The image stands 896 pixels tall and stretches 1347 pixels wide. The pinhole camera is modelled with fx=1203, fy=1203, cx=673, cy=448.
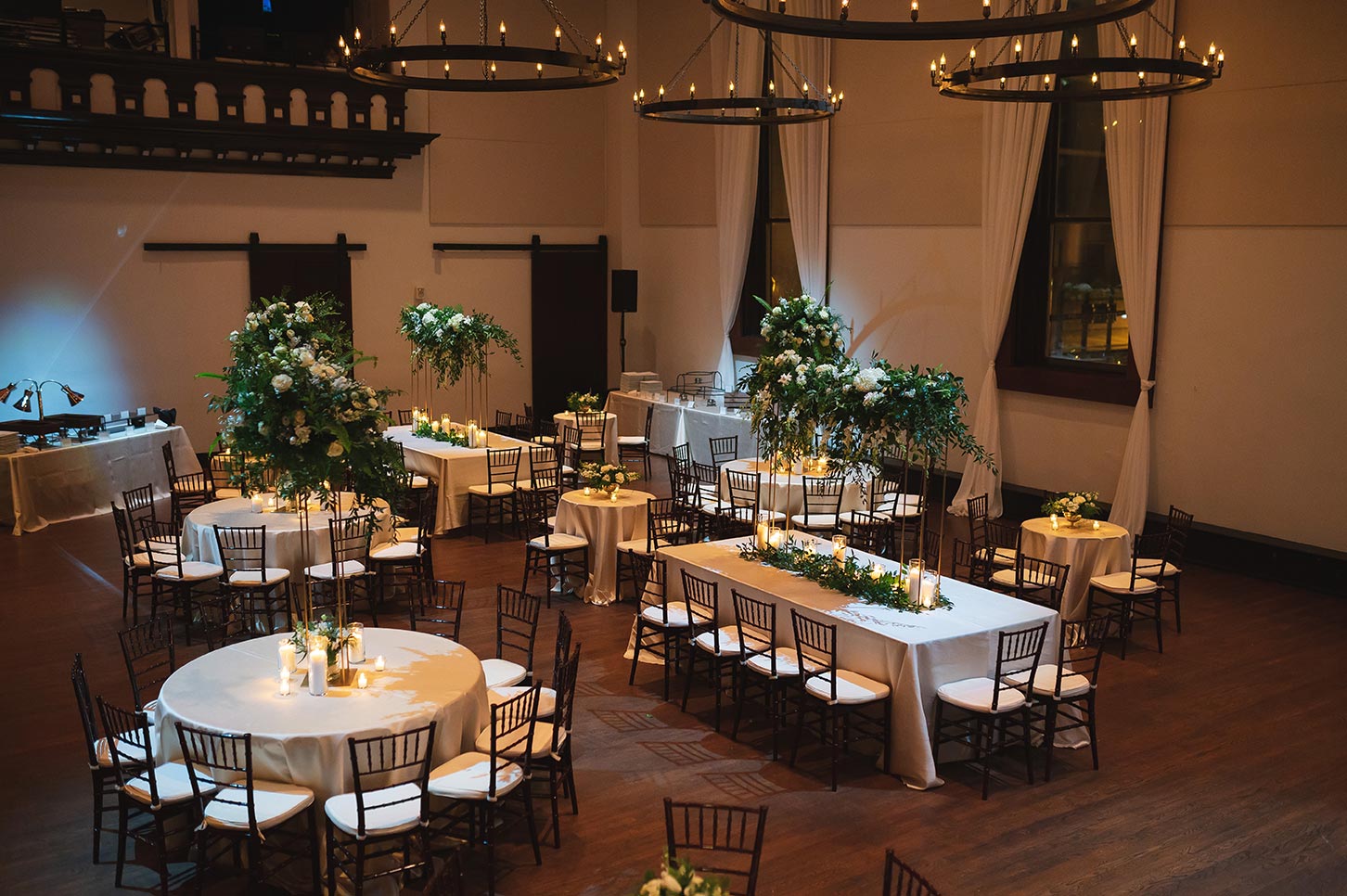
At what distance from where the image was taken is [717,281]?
16781 millimetres

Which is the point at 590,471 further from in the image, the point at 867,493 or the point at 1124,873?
the point at 1124,873

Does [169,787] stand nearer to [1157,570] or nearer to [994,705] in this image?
[994,705]

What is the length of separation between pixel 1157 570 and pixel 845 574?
2.89 m

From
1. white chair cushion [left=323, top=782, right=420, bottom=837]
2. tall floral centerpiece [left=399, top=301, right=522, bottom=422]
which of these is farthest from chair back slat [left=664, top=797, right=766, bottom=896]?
tall floral centerpiece [left=399, top=301, right=522, bottom=422]

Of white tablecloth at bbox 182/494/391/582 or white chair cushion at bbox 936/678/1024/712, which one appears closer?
white chair cushion at bbox 936/678/1024/712

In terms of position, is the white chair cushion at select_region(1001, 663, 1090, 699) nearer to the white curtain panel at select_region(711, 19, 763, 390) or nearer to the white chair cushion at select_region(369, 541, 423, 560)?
the white chair cushion at select_region(369, 541, 423, 560)

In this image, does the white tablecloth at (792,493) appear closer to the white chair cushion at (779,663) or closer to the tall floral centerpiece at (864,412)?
the tall floral centerpiece at (864,412)

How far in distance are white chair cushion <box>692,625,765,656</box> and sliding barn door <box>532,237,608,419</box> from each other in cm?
1096

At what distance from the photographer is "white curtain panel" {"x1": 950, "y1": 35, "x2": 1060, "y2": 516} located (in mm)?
11820

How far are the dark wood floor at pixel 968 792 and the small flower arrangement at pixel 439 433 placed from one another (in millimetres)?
3790

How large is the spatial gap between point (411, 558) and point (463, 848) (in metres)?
3.87

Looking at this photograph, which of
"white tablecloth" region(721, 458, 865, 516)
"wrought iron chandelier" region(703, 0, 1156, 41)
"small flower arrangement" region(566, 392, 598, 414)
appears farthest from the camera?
"small flower arrangement" region(566, 392, 598, 414)

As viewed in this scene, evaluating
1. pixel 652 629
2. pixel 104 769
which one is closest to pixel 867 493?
pixel 652 629

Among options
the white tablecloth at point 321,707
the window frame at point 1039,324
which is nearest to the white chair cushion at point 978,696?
the white tablecloth at point 321,707
